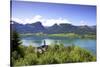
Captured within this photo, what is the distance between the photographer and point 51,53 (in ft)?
6.43

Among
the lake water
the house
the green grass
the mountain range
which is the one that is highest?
the mountain range

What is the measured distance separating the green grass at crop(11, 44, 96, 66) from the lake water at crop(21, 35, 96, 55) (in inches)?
1.7

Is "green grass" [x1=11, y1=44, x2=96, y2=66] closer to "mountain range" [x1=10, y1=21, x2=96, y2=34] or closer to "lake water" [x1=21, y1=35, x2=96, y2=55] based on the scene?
"lake water" [x1=21, y1=35, x2=96, y2=55]

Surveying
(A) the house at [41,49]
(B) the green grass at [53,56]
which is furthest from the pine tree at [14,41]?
(A) the house at [41,49]

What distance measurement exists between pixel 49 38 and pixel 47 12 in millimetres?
289

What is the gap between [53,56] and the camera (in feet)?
6.44

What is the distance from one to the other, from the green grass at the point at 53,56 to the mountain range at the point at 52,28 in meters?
0.17

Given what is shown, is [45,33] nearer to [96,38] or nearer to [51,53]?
[51,53]

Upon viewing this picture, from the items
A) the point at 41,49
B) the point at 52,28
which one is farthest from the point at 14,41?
the point at 52,28

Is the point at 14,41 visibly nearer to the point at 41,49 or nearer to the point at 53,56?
the point at 41,49

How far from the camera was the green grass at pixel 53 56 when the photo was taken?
1.87 meters

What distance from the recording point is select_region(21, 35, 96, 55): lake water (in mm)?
1897

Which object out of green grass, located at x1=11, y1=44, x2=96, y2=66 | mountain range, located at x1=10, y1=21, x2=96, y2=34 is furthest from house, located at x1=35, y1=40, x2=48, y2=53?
mountain range, located at x1=10, y1=21, x2=96, y2=34
